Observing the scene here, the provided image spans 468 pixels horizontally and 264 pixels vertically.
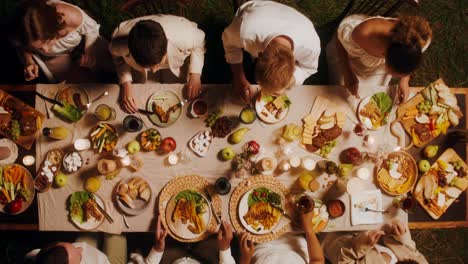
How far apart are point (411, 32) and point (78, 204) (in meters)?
2.49

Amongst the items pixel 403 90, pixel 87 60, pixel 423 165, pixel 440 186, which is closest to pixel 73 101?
pixel 87 60

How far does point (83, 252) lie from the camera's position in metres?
2.52

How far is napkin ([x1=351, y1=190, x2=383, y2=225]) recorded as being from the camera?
2.65 m

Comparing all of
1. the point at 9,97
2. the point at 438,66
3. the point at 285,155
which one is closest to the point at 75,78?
the point at 9,97

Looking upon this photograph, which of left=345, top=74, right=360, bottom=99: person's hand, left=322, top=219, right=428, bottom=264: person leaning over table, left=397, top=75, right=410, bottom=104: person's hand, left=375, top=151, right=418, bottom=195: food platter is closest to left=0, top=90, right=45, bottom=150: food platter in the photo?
left=345, top=74, right=360, bottom=99: person's hand

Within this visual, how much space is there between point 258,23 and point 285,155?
0.96 metres

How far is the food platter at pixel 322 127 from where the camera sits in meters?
2.67

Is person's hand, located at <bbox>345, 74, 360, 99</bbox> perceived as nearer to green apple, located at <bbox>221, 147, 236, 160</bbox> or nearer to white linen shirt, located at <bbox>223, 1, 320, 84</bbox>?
white linen shirt, located at <bbox>223, 1, 320, 84</bbox>

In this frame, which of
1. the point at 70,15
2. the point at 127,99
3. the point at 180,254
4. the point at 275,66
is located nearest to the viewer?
the point at 275,66

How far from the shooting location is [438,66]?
383 centimetres

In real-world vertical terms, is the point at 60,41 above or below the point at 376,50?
below

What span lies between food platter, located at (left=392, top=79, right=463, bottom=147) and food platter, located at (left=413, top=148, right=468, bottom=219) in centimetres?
22

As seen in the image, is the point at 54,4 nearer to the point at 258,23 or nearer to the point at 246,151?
the point at 258,23

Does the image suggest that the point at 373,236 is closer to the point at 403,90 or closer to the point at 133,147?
the point at 403,90
